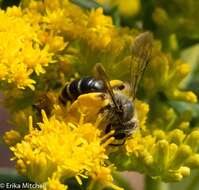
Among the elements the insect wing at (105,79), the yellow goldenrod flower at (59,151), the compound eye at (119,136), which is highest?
the insect wing at (105,79)

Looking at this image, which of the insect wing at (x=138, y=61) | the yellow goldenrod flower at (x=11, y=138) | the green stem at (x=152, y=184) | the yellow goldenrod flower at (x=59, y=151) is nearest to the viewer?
the yellow goldenrod flower at (x=59, y=151)

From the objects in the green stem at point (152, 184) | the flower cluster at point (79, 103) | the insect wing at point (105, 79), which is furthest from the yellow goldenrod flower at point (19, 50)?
the green stem at point (152, 184)

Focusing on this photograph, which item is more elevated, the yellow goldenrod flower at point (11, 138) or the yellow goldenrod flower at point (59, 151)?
the yellow goldenrod flower at point (11, 138)

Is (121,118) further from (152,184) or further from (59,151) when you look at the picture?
(152,184)

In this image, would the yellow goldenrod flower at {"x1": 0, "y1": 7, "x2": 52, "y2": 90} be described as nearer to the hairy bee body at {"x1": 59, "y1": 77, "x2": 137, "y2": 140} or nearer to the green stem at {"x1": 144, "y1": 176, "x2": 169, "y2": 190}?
the hairy bee body at {"x1": 59, "y1": 77, "x2": 137, "y2": 140}

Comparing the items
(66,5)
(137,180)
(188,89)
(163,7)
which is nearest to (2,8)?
(66,5)

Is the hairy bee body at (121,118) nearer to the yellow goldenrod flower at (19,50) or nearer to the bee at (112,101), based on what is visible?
the bee at (112,101)

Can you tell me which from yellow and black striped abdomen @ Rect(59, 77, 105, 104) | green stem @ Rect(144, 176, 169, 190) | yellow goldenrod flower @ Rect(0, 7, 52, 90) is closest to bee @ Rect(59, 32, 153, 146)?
yellow and black striped abdomen @ Rect(59, 77, 105, 104)
